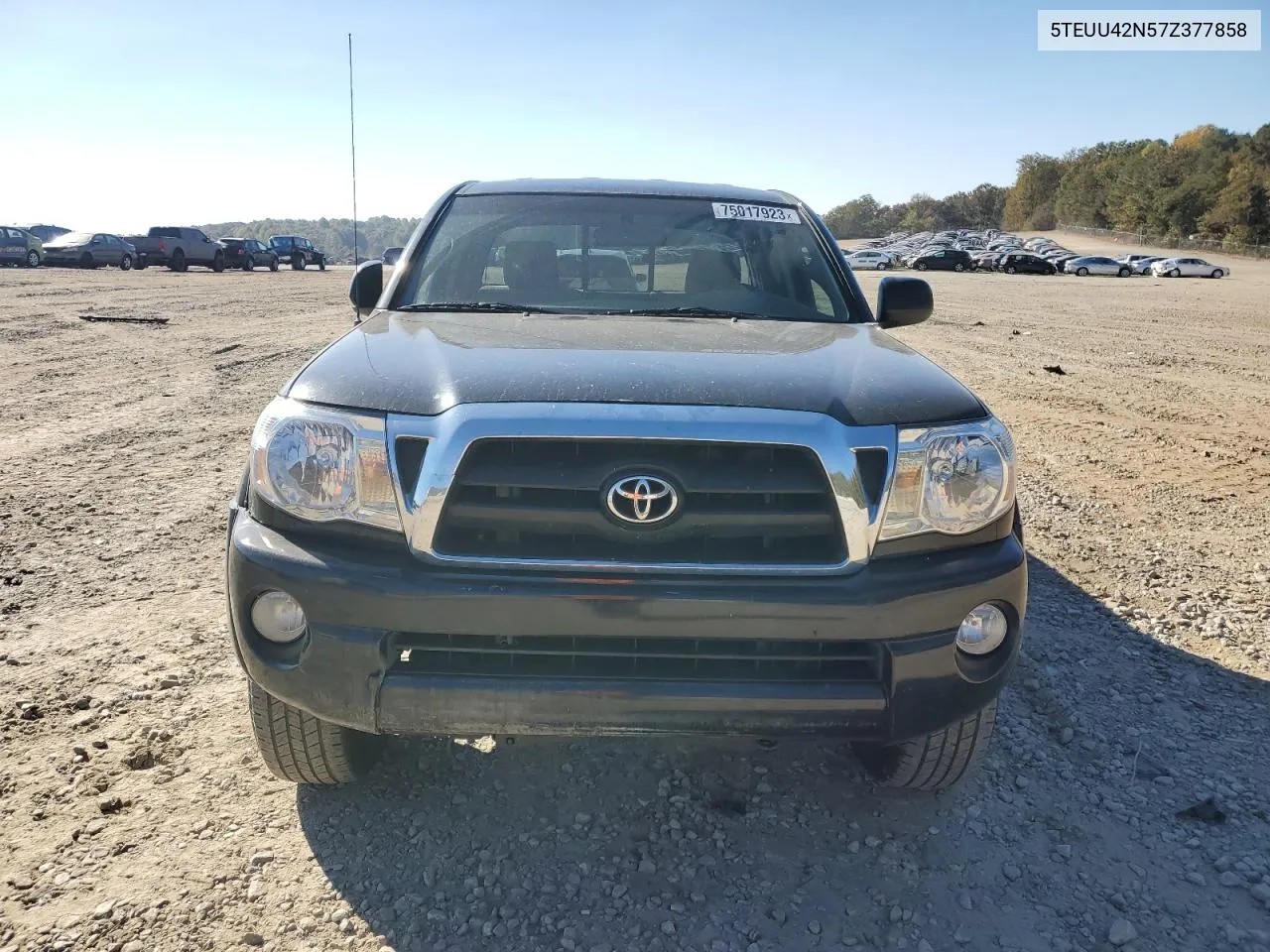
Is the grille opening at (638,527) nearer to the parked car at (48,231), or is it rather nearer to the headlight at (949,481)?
the headlight at (949,481)

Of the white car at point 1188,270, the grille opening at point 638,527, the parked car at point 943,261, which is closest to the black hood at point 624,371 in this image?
the grille opening at point 638,527

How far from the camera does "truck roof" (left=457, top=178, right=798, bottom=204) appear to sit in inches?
156

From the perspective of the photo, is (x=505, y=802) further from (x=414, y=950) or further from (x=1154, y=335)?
(x=1154, y=335)

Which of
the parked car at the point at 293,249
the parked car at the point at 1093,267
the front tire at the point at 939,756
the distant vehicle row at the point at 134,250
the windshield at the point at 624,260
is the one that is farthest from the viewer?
the parked car at the point at 1093,267

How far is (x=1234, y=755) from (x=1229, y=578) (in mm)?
1891

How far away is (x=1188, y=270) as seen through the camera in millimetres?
51500

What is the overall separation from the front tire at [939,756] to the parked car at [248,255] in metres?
40.5

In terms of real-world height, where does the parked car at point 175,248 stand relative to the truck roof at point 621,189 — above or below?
above

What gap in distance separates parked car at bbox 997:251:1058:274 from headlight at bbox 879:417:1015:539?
5702cm

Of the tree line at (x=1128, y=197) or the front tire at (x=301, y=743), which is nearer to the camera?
the front tire at (x=301, y=743)

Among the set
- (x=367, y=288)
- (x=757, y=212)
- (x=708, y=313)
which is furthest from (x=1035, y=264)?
(x=367, y=288)

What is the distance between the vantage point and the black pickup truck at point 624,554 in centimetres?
219

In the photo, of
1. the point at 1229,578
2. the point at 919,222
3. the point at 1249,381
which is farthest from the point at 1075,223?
the point at 1229,578

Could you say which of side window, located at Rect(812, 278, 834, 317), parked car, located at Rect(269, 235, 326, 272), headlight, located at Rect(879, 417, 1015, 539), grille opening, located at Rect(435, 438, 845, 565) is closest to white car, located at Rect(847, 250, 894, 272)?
parked car, located at Rect(269, 235, 326, 272)
